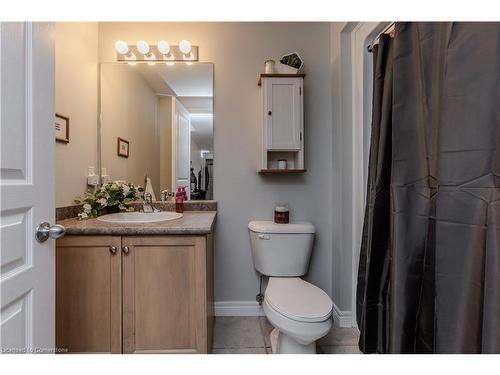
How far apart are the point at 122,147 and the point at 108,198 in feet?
Result: 1.45

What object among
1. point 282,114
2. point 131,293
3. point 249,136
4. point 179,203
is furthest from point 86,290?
point 282,114

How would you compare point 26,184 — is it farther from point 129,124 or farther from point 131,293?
point 129,124

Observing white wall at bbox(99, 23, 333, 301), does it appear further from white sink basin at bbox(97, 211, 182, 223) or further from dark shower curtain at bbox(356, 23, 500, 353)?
dark shower curtain at bbox(356, 23, 500, 353)

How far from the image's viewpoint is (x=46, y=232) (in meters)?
0.78

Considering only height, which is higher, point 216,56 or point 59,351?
point 216,56

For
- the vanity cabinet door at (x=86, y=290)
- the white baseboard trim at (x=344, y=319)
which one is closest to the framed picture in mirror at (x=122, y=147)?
the vanity cabinet door at (x=86, y=290)

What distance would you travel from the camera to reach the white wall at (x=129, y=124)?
6.17 ft

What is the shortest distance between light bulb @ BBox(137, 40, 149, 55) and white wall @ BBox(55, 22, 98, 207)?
12.9 inches

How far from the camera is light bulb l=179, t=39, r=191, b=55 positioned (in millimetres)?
1829
